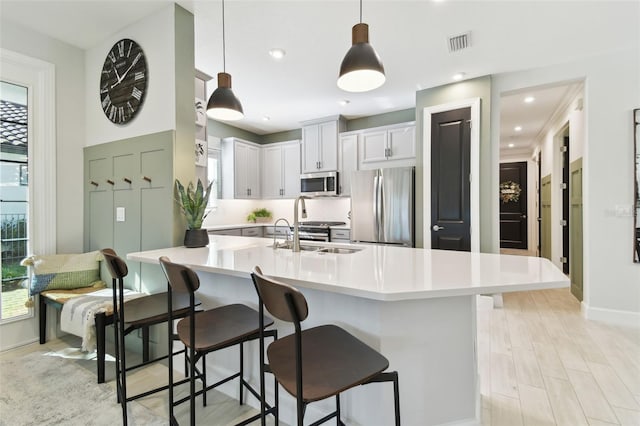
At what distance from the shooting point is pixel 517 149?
7773 mm

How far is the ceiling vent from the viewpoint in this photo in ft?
8.94

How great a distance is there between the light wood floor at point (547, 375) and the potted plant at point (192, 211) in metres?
0.99

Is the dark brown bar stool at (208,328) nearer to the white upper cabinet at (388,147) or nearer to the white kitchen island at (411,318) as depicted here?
the white kitchen island at (411,318)

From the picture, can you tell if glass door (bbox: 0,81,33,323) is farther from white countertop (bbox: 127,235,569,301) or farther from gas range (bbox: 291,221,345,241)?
gas range (bbox: 291,221,345,241)

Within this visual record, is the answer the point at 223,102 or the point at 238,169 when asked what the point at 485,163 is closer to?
the point at 223,102

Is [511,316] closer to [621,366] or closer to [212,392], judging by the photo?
[621,366]

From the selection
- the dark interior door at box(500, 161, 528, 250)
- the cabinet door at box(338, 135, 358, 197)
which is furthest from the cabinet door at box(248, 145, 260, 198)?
the dark interior door at box(500, 161, 528, 250)

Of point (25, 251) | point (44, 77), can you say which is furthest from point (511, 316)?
point (44, 77)

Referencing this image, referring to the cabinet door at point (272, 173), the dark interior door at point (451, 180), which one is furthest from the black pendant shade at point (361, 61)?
the cabinet door at point (272, 173)

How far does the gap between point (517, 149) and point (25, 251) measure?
9465 millimetres

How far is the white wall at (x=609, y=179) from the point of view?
3.02 meters

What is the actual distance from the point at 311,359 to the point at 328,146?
428 cm

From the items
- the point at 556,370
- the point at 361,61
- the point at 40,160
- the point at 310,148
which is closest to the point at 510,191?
the point at 310,148

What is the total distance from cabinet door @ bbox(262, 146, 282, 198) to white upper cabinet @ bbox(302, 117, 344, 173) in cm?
60
